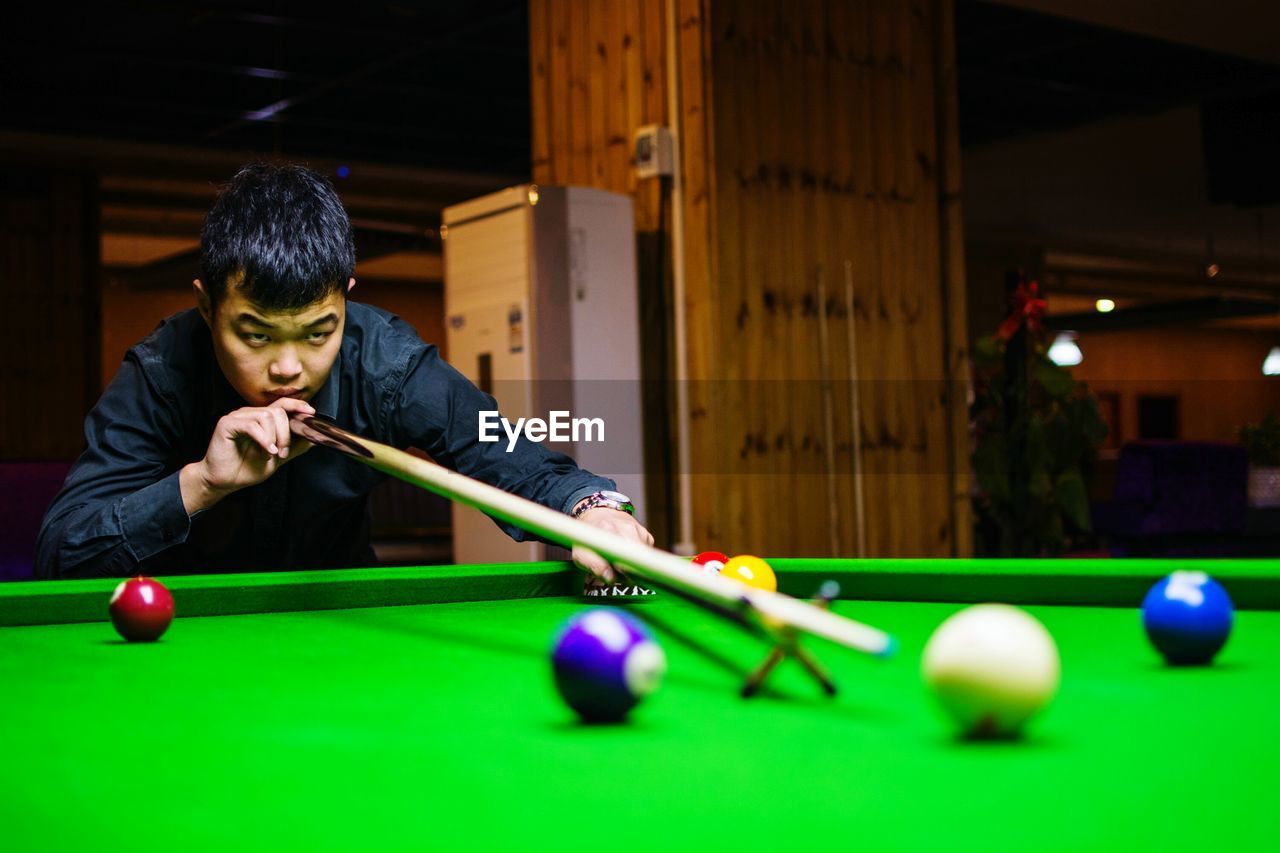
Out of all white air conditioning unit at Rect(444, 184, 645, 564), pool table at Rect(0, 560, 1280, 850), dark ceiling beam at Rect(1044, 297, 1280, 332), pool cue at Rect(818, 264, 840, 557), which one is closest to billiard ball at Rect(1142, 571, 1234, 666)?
pool table at Rect(0, 560, 1280, 850)

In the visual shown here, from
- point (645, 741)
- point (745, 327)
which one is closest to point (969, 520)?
point (745, 327)

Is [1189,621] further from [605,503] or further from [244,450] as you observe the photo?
[244,450]

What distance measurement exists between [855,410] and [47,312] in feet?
19.7

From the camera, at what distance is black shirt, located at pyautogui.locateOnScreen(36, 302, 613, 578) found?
2398mm

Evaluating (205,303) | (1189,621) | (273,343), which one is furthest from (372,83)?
(1189,621)

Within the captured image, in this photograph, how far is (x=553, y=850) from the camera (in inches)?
27.6

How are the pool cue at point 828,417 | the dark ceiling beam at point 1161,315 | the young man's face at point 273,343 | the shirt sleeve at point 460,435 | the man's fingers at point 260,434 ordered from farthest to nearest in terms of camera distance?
1. the dark ceiling beam at point 1161,315
2. the pool cue at point 828,417
3. the shirt sleeve at point 460,435
4. the young man's face at point 273,343
5. the man's fingers at point 260,434

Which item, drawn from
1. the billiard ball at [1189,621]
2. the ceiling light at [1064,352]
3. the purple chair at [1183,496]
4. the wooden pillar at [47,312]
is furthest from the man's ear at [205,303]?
the ceiling light at [1064,352]

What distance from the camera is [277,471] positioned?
8.50 feet

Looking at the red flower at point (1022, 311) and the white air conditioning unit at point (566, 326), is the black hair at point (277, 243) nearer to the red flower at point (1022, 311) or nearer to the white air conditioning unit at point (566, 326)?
the white air conditioning unit at point (566, 326)

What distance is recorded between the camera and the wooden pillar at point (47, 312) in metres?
8.70

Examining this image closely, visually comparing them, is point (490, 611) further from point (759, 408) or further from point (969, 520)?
point (969, 520)

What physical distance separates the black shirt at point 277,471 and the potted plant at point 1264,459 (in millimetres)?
7112

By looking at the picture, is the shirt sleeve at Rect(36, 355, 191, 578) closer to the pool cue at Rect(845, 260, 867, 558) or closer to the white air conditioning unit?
the white air conditioning unit
